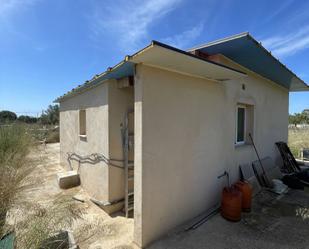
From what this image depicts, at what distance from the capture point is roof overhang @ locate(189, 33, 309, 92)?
3.65m

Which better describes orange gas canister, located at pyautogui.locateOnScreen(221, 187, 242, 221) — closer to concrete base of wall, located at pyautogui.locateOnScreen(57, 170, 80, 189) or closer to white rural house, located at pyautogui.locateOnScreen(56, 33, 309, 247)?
white rural house, located at pyautogui.locateOnScreen(56, 33, 309, 247)

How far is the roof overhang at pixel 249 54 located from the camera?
3651 millimetres

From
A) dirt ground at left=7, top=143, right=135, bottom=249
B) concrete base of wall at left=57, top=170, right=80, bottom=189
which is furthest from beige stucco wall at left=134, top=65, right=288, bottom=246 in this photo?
concrete base of wall at left=57, top=170, right=80, bottom=189

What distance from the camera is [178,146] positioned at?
365cm

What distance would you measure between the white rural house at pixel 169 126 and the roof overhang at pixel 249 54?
2 cm

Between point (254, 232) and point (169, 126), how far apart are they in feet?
8.55

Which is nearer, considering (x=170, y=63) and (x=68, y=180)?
(x=170, y=63)

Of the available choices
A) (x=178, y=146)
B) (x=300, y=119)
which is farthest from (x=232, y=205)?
(x=300, y=119)

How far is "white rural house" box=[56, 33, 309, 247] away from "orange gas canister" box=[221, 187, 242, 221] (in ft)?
1.56

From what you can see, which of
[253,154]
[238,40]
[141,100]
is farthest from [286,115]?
[141,100]

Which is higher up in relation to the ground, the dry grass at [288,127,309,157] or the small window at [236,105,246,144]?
the small window at [236,105,246,144]

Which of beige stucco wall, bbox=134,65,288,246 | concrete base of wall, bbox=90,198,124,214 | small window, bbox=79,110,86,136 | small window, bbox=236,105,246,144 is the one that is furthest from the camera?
small window, bbox=79,110,86,136

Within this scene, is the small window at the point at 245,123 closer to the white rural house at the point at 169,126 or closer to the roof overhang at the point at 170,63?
the white rural house at the point at 169,126

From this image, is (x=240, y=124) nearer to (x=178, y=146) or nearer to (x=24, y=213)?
(x=178, y=146)
